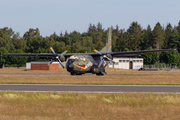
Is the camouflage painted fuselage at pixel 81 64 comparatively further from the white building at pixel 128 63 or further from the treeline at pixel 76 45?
the treeline at pixel 76 45

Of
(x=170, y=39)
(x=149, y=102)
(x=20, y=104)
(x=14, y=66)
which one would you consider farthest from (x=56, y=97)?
(x=170, y=39)

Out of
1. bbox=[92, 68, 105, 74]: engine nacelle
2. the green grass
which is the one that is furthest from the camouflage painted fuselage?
the green grass

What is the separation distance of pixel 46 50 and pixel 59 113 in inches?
5044

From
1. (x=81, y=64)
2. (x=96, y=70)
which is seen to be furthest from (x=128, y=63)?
(x=81, y=64)

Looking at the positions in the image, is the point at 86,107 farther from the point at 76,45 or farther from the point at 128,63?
the point at 76,45

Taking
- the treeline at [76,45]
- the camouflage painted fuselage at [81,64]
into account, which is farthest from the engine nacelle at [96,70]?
the treeline at [76,45]

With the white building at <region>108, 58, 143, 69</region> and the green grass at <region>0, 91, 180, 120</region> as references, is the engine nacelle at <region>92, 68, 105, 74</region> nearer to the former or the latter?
the green grass at <region>0, 91, 180, 120</region>

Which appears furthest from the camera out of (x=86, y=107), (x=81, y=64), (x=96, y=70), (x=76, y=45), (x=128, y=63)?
(x=76, y=45)

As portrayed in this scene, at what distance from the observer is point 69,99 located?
63.4ft

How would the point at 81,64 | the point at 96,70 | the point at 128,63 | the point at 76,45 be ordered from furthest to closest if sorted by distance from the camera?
1. the point at 76,45
2. the point at 128,63
3. the point at 96,70
4. the point at 81,64

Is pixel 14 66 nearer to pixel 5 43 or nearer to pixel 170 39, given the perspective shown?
pixel 5 43

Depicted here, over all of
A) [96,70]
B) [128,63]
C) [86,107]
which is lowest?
[86,107]

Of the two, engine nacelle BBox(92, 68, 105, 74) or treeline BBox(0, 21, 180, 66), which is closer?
engine nacelle BBox(92, 68, 105, 74)

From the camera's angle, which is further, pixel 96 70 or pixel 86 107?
pixel 96 70
